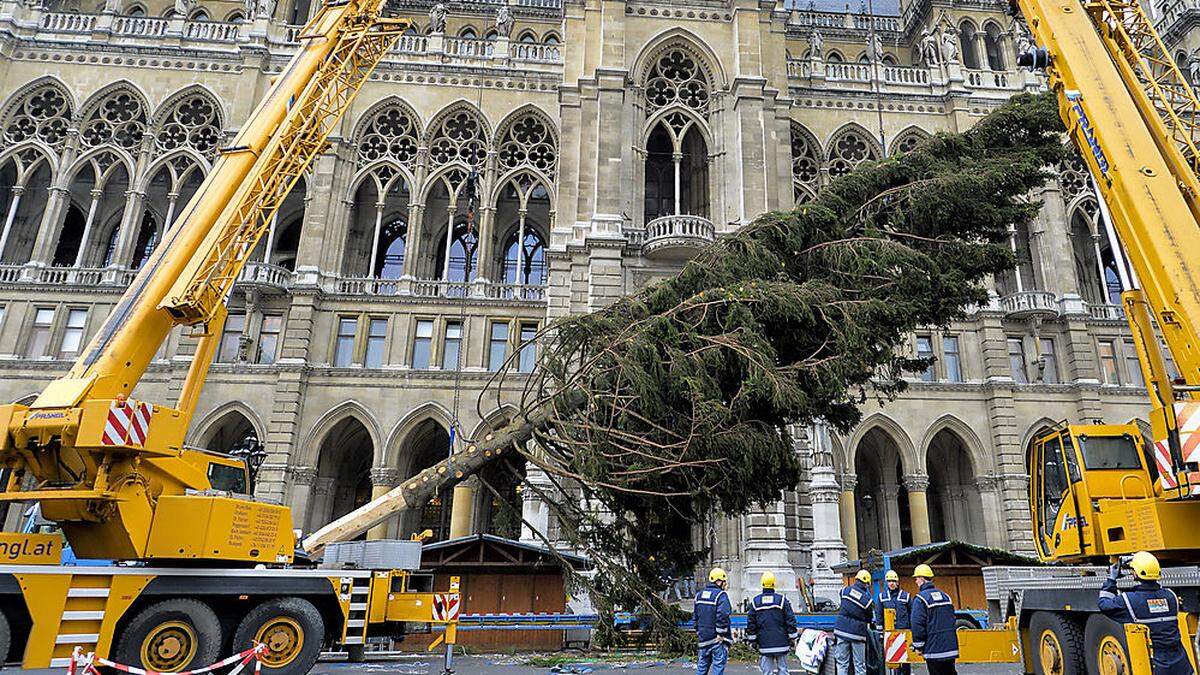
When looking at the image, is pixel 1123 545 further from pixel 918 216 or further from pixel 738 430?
pixel 918 216

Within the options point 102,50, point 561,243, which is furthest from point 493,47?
point 102,50

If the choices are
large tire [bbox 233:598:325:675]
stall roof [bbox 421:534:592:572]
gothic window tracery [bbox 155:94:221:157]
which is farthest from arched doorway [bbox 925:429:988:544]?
gothic window tracery [bbox 155:94:221:157]

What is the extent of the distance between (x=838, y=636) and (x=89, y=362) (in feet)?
31.2

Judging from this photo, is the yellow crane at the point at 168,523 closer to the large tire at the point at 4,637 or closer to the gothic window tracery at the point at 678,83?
the large tire at the point at 4,637

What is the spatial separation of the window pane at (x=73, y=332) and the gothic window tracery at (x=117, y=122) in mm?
A: 6987

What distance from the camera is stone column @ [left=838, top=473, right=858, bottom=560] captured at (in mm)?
25562

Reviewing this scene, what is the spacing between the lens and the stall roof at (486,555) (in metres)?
15.5

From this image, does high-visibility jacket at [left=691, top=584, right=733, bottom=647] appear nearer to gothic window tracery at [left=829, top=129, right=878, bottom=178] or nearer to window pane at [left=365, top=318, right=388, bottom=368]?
window pane at [left=365, top=318, right=388, bottom=368]

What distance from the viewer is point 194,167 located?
27703 millimetres

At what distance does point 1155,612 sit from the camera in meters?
6.18

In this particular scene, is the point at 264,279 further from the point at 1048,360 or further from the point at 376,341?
the point at 1048,360

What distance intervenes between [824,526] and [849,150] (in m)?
16.2

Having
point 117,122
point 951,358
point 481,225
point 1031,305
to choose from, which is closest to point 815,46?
point 1031,305

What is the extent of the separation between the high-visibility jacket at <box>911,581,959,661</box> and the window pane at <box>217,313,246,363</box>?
24.1 metres
